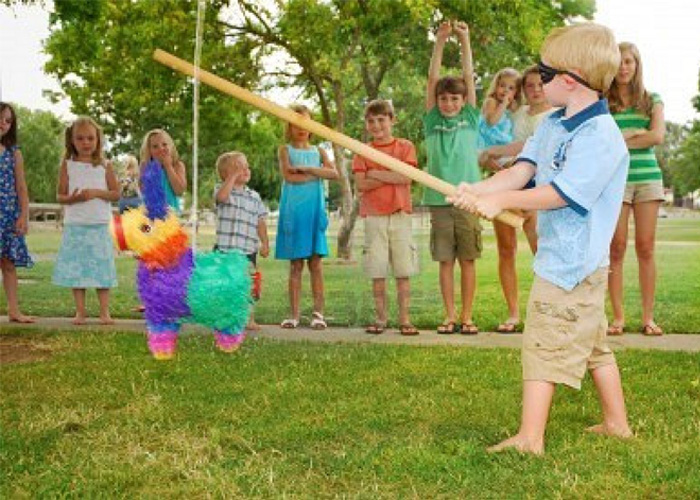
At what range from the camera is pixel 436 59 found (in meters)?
5.42

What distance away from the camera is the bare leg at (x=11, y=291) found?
20.7 feet

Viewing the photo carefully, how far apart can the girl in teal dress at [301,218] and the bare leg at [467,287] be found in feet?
3.07

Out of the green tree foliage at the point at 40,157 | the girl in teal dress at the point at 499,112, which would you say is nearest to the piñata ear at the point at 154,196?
the girl in teal dress at the point at 499,112

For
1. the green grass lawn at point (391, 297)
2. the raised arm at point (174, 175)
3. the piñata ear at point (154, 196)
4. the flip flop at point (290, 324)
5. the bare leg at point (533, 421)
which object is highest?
the raised arm at point (174, 175)

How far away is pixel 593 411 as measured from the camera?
11.5 feet

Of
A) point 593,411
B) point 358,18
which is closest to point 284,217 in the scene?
point 593,411

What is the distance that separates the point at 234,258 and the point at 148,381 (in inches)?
26.1

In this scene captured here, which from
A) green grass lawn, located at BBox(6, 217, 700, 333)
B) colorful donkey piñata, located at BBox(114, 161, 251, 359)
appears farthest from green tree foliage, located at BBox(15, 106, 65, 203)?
colorful donkey piñata, located at BBox(114, 161, 251, 359)

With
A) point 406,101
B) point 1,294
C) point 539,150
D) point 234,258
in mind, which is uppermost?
point 406,101

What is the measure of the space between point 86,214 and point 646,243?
12.4 ft

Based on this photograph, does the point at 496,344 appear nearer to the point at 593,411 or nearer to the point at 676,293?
the point at 593,411

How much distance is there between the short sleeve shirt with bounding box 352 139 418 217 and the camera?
573cm

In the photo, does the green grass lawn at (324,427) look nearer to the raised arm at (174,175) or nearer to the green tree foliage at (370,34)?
the raised arm at (174,175)

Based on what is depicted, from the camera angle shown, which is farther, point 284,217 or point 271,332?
point 284,217
